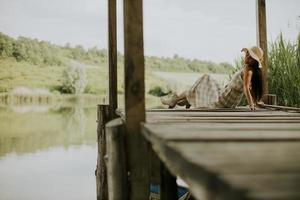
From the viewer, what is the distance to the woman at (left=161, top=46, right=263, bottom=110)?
451 cm

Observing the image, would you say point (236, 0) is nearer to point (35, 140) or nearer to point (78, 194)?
point (35, 140)

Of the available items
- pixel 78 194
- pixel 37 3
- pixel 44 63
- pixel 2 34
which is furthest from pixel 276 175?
pixel 37 3

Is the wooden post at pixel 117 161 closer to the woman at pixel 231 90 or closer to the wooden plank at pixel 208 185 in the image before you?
Answer: the wooden plank at pixel 208 185

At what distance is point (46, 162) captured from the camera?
15102 millimetres

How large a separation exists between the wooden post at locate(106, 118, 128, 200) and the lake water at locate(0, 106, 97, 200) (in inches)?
317

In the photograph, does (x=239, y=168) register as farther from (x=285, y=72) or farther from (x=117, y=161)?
(x=285, y=72)

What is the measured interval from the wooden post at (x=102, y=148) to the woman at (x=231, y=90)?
128 cm

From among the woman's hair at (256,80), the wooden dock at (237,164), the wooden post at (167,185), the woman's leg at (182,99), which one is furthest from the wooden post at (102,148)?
the wooden dock at (237,164)

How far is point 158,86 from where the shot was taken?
3794 cm

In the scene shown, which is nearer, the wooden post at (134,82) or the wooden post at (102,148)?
the wooden post at (134,82)

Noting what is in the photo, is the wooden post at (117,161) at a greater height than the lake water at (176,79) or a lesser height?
lesser

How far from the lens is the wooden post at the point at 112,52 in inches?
187

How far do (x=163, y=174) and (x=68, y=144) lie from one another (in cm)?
1686

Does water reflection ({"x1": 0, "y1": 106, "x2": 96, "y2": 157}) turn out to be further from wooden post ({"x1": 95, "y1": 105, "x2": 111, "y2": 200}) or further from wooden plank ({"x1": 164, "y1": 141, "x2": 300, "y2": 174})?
wooden plank ({"x1": 164, "y1": 141, "x2": 300, "y2": 174})
